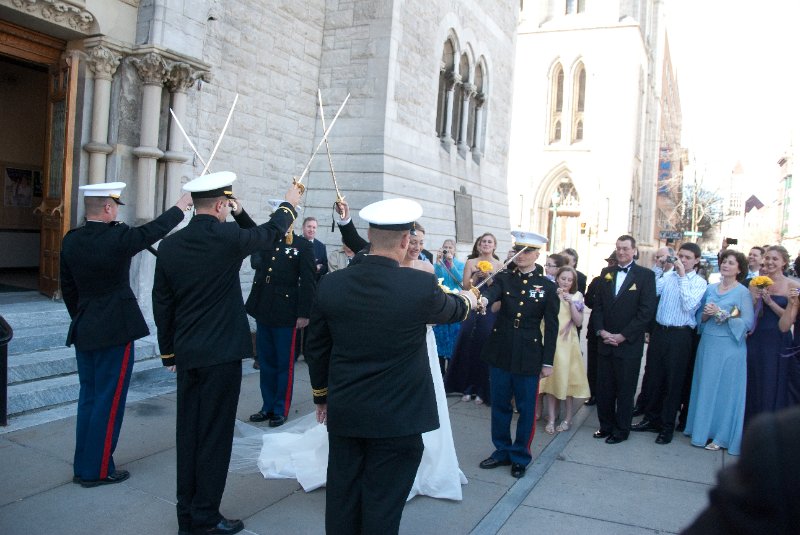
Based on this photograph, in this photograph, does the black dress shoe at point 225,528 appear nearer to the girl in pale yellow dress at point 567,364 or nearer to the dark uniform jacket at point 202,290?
the dark uniform jacket at point 202,290

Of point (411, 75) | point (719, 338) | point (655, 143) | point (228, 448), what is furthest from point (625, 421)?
point (655, 143)

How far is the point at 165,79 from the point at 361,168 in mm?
4547

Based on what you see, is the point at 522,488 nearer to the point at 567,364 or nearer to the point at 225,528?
the point at 567,364

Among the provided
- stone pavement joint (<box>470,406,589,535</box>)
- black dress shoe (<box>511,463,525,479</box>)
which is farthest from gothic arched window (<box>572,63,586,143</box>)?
black dress shoe (<box>511,463,525,479</box>)

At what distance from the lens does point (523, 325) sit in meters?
5.38

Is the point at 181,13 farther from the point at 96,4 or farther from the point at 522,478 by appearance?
the point at 522,478

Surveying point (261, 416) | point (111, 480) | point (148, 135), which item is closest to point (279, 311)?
point (261, 416)

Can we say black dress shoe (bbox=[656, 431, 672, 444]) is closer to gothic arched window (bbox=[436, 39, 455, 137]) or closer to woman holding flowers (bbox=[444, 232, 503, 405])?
woman holding flowers (bbox=[444, 232, 503, 405])

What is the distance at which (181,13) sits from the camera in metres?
8.45

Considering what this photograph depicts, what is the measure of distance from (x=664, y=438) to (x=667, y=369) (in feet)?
2.36

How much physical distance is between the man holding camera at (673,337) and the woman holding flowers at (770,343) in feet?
1.88

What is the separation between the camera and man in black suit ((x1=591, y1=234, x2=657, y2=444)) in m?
6.31

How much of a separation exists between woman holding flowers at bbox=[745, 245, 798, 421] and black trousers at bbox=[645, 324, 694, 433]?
63 cm

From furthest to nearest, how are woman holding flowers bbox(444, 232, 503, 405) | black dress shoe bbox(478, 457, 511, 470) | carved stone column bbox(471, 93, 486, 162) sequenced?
carved stone column bbox(471, 93, 486, 162), woman holding flowers bbox(444, 232, 503, 405), black dress shoe bbox(478, 457, 511, 470)
